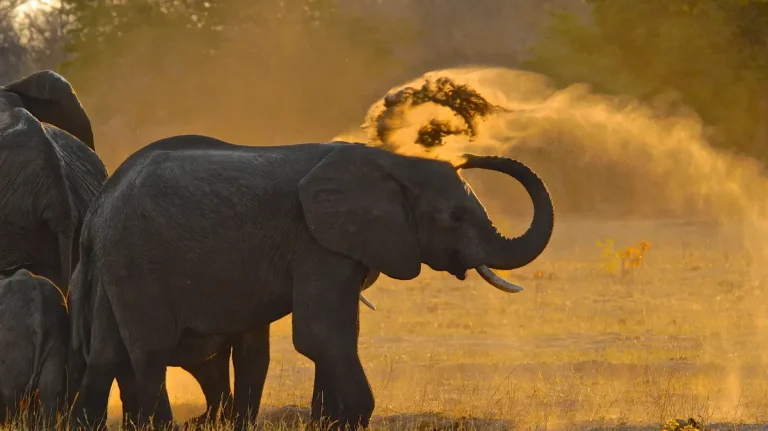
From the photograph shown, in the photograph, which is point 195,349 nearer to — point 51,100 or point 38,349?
point 38,349

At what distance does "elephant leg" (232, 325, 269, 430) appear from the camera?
11328 mm

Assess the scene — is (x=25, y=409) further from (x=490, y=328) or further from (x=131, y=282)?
(x=490, y=328)

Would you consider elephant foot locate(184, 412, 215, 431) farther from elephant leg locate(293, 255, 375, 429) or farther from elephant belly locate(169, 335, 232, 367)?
elephant leg locate(293, 255, 375, 429)

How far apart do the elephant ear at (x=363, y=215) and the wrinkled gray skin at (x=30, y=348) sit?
2.19 metres

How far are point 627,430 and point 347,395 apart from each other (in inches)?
92.3

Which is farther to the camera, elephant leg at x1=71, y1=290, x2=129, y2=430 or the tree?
the tree

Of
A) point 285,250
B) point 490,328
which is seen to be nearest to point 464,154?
point 285,250

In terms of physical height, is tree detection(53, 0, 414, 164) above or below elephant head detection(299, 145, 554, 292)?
above

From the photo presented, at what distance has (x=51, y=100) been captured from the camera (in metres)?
14.0

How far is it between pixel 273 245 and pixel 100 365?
63.5 inches

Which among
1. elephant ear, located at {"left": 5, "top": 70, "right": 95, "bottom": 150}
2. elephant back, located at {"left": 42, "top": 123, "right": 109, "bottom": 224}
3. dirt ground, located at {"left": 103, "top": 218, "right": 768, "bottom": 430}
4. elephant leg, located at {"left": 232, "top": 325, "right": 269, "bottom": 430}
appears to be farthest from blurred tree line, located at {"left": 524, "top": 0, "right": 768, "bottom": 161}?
elephant leg, located at {"left": 232, "top": 325, "right": 269, "bottom": 430}

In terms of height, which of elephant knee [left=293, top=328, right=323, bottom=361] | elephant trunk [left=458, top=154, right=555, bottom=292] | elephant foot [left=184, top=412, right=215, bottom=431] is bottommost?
elephant foot [left=184, top=412, right=215, bottom=431]

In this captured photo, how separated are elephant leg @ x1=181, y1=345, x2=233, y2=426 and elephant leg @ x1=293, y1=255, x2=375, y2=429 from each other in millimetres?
1746

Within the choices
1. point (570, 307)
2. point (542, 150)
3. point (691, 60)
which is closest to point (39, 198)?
point (570, 307)
